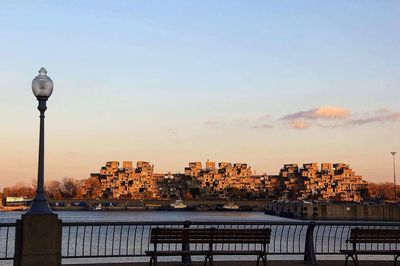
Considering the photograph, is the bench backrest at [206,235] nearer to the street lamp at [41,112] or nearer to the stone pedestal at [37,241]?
the stone pedestal at [37,241]

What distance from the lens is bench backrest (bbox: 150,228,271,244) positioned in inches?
647

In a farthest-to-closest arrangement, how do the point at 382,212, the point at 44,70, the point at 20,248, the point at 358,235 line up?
the point at 382,212 → the point at 358,235 → the point at 44,70 → the point at 20,248

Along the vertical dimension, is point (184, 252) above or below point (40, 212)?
below

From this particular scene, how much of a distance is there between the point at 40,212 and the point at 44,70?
365 centimetres

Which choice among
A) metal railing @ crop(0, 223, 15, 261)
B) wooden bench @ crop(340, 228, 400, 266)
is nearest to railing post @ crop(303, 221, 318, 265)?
wooden bench @ crop(340, 228, 400, 266)

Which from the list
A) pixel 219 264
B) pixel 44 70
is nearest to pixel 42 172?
pixel 44 70

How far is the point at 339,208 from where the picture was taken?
164750mm

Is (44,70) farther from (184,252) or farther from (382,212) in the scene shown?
(382,212)

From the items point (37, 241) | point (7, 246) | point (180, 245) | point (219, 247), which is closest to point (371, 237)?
point (37, 241)

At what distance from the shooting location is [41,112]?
16.2m

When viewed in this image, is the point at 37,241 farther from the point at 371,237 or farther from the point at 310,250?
the point at 371,237

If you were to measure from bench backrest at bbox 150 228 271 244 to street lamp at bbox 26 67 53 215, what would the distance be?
9.57 ft

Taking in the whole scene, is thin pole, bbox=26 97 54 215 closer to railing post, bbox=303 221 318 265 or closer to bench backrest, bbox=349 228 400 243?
railing post, bbox=303 221 318 265

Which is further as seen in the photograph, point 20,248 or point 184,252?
point 184,252
